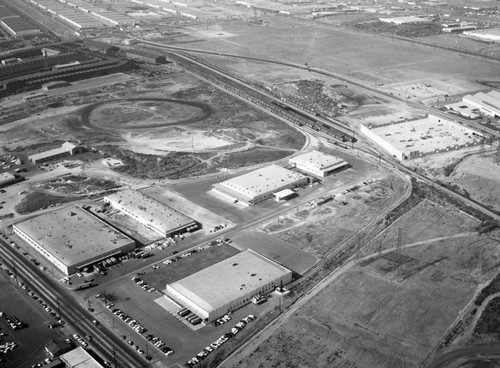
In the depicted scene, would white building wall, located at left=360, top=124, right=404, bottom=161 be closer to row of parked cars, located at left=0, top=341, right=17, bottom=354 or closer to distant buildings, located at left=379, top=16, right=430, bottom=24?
row of parked cars, located at left=0, top=341, right=17, bottom=354

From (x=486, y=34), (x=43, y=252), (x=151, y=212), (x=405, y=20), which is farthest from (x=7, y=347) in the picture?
(x=405, y=20)

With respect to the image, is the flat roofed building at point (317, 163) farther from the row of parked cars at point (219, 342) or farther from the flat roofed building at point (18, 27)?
the flat roofed building at point (18, 27)

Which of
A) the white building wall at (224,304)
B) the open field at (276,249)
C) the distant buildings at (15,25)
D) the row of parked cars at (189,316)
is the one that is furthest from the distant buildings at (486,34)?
the row of parked cars at (189,316)

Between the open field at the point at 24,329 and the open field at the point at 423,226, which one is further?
the open field at the point at 423,226

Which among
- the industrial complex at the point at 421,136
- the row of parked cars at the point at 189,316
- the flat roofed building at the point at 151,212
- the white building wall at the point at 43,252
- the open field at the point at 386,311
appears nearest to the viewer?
the open field at the point at 386,311

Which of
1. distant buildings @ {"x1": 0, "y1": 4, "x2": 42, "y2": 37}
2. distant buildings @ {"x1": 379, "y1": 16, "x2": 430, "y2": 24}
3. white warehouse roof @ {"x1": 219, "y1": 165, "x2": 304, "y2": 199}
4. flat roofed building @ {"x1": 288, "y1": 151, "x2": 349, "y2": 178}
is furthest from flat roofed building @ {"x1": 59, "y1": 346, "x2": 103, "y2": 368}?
distant buildings @ {"x1": 379, "y1": 16, "x2": 430, "y2": 24}

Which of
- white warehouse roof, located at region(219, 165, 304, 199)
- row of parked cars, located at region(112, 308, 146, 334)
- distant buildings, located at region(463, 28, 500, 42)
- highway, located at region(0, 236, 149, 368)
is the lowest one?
highway, located at region(0, 236, 149, 368)
